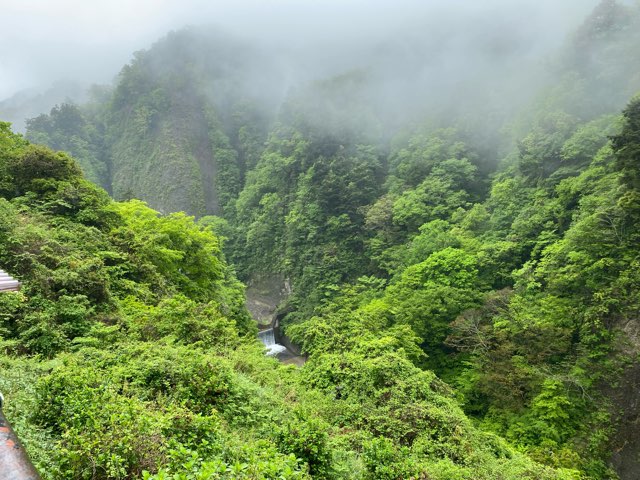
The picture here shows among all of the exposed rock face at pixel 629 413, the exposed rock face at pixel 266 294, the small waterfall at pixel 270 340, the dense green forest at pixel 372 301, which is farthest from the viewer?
the exposed rock face at pixel 266 294

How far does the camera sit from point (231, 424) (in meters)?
6.62

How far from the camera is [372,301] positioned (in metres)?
27.3

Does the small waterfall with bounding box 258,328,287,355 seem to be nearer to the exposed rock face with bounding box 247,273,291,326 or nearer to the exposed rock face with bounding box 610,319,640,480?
the exposed rock face with bounding box 247,273,291,326

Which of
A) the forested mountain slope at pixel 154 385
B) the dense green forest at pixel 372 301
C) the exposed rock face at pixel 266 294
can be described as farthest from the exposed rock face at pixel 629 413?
the exposed rock face at pixel 266 294

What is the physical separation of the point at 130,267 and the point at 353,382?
9.84 metres

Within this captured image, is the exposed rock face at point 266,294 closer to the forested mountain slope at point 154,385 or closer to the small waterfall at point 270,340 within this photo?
the small waterfall at point 270,340

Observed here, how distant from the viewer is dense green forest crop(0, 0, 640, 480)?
5836mm

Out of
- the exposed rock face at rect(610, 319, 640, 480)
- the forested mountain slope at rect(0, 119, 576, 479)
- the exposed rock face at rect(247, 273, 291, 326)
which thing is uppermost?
the exposed rock face at rect(247, 273, 291, 326)

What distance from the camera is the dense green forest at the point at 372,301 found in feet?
19.1

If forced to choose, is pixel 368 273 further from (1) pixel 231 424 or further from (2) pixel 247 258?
(1) pixel 231 424

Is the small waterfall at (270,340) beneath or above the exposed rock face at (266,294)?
beneath

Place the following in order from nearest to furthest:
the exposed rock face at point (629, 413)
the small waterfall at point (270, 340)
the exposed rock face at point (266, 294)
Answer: the exposed rock face at point (629, 413), the small waterfall at point (270, 340), the exposed rock face at point (266, 294)

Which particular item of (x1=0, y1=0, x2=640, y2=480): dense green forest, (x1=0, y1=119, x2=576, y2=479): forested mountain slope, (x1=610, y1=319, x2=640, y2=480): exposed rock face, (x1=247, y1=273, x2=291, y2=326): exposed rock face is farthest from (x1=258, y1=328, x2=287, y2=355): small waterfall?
(x1=610, y1=319, x2=640, y2=480): exposed rock face

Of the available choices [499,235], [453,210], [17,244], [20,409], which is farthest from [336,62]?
[20,409]
